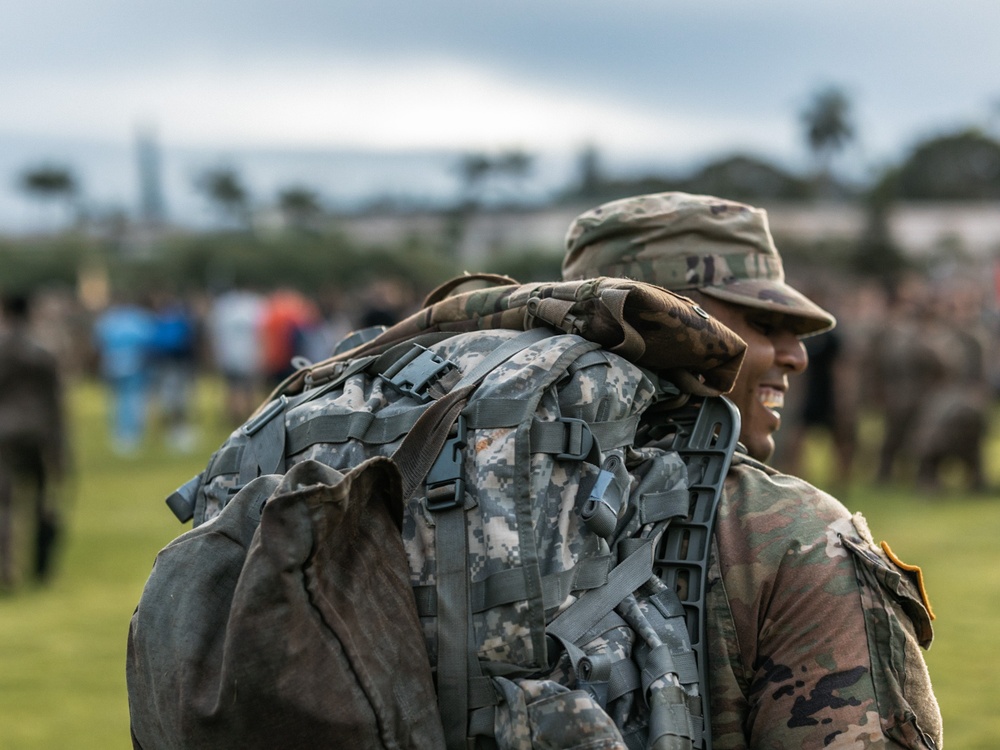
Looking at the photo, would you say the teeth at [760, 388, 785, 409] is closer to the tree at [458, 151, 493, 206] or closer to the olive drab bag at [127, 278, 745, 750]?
the olive drab bag at [127, 278, 745, 750]

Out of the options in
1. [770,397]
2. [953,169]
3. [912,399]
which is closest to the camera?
[770,397]

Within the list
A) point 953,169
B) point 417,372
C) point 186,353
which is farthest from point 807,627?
point 953,169

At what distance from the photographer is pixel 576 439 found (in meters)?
2.14

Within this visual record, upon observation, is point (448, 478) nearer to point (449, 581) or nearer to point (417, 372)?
point (449, 581)

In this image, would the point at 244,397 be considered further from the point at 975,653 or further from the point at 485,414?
the point at 485,414

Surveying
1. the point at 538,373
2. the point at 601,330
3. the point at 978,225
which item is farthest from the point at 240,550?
the point at 978,225

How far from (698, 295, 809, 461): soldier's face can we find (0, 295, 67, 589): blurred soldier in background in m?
6.83

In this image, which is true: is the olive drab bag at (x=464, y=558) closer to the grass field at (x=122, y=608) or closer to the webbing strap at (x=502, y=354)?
the webbing strap at (x=502, y=354)

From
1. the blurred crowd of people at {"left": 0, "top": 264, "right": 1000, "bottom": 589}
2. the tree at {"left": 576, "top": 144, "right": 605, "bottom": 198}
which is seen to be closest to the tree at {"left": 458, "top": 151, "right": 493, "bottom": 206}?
the tree at {"left": 576, "top": 144, "right": 605, "bottom": 198}

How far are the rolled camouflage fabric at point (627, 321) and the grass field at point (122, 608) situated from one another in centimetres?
382

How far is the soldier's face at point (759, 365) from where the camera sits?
296 cm

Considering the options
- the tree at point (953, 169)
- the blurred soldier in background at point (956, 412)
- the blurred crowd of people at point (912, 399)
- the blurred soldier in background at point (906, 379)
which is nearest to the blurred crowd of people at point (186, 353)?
the blurred crowd of people at point (912, 399)

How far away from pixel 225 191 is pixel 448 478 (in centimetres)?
8738

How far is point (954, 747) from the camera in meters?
5.45
